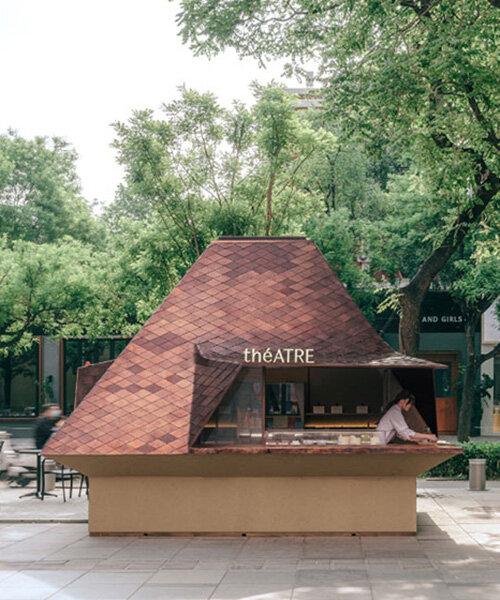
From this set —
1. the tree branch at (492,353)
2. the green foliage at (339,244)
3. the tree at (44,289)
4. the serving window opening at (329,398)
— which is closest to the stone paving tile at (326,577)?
the serving window opening at (329,398)

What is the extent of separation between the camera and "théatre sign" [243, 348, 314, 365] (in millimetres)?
12867

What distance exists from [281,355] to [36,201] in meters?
31.0

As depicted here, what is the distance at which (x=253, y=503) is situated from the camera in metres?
13.0

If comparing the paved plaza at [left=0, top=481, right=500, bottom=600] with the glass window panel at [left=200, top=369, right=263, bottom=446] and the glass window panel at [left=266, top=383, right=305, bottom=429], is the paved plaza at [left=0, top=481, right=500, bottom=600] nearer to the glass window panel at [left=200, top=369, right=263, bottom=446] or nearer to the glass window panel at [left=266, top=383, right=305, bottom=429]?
the glass window panel at [left=200, top=369, right=263, bottom=446]

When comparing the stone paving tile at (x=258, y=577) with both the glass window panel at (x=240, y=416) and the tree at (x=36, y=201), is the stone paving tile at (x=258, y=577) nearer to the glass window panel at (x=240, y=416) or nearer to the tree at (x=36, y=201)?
the glass window panel at (x=240, y=416)

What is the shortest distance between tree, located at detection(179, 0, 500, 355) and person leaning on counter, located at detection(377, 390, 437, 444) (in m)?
5.11

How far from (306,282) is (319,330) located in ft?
4.09

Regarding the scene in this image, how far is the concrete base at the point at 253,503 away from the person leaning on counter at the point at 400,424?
64cm

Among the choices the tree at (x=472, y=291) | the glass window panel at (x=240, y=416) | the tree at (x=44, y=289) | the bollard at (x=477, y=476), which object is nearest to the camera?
the glass window panel at (x=240, y=416)

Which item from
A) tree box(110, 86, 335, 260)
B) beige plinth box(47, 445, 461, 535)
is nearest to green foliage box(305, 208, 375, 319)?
tree box(110, 86, 335, 260)

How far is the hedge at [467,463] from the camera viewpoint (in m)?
19.9

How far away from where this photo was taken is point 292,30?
17531mm

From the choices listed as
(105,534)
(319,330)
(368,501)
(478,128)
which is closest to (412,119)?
(478,128)

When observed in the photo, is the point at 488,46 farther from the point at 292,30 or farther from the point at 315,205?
the point at 315,205
